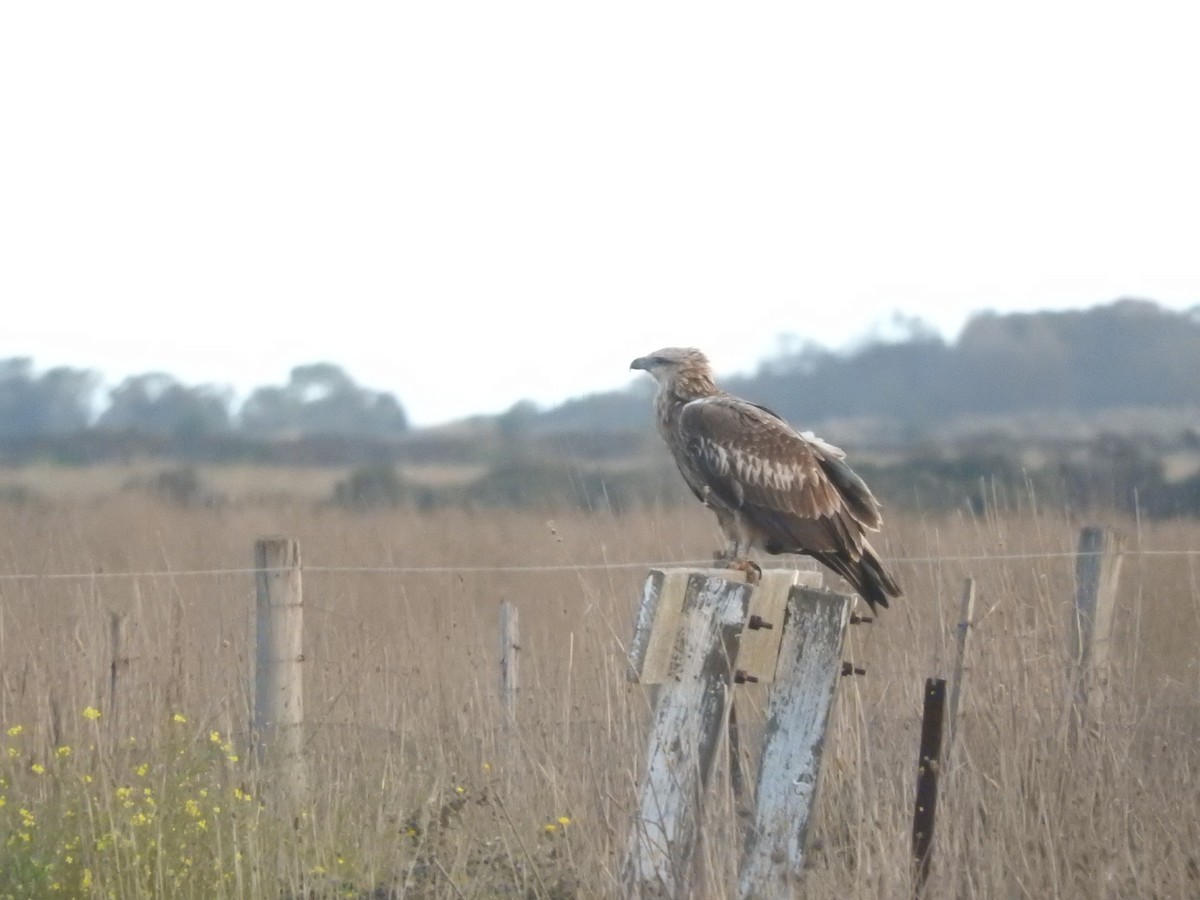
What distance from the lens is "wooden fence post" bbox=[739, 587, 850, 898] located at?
3.37m

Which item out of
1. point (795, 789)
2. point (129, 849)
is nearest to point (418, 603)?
point (129, 849)

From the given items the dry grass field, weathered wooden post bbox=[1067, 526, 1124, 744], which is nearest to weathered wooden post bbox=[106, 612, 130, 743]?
the dry grass field

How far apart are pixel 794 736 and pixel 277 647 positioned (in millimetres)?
2453

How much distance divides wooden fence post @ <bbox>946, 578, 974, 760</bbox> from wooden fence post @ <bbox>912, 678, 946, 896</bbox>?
0.69 m

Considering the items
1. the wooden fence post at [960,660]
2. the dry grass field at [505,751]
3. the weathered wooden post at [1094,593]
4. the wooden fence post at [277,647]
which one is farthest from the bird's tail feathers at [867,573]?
the wooden fence post at [277,647]

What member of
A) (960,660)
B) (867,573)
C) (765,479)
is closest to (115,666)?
(765,479)

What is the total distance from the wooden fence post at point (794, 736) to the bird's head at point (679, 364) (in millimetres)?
2965

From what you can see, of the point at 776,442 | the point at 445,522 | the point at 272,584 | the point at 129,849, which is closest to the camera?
the point at 129,849

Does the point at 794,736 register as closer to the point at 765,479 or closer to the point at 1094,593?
the point at 765,479

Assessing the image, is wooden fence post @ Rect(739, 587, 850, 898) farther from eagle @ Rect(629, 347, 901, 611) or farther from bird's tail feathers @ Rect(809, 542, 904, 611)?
eagle @ Rect(629, 347, 901, 611)

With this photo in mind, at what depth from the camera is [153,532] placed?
7551 mm

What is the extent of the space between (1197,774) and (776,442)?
2.02 m

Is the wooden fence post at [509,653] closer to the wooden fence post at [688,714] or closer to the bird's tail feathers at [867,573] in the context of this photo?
the bird's tail feathers at [867,573]

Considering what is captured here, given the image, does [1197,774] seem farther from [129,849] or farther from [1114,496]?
[1114,496]
